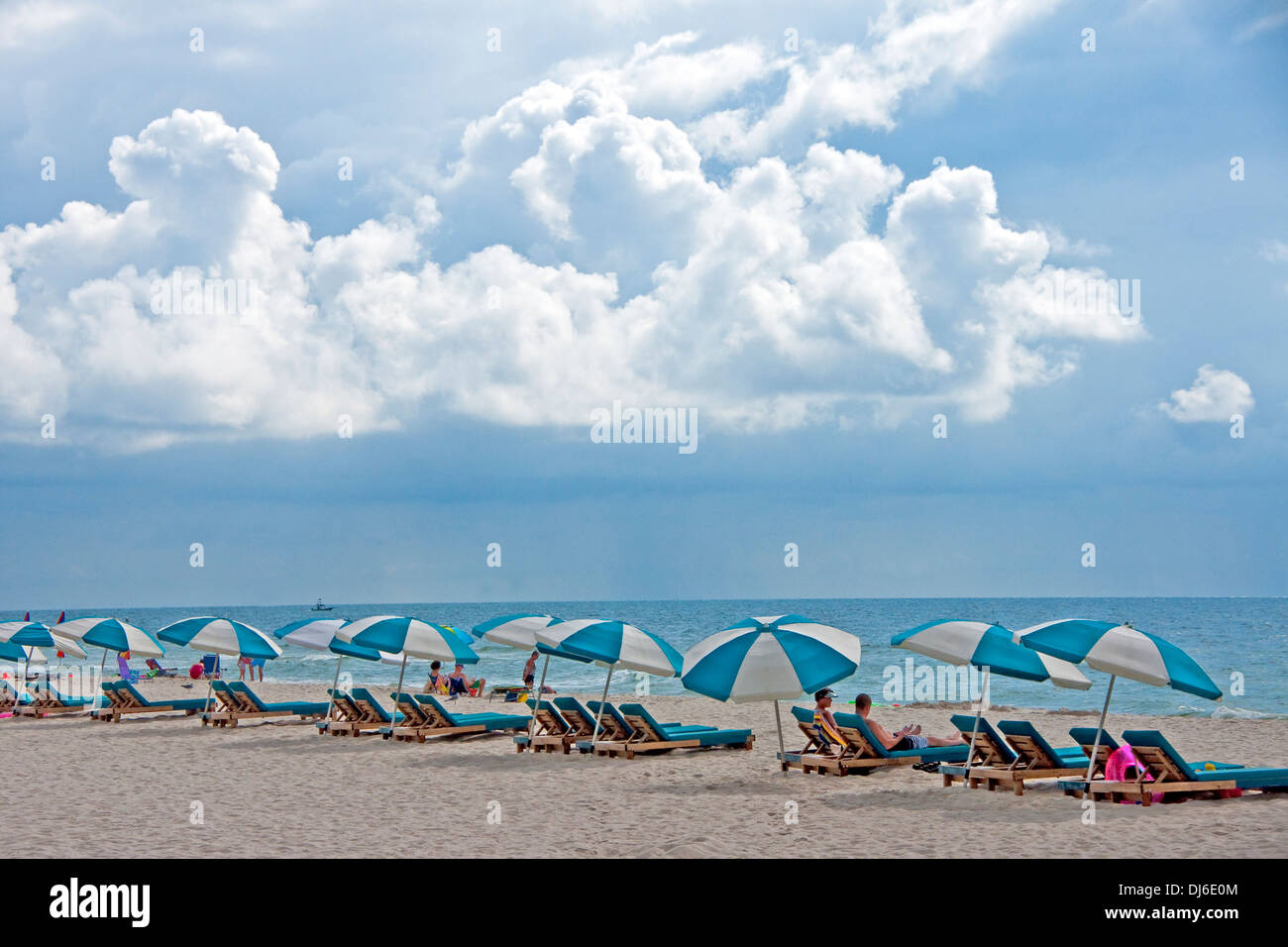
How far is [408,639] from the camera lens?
15.5 meters

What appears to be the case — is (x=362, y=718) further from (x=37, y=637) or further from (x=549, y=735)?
(x=37, y=637)

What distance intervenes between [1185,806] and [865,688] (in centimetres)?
2932

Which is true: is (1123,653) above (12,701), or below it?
above

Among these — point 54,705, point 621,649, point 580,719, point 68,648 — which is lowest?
point 54,705

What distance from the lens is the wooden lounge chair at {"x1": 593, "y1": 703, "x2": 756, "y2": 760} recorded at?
46.8 ft

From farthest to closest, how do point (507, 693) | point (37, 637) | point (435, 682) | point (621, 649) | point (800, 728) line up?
point (507, 693), point (435, 682), point (37, 637), point (800, 728), point (621, 649)

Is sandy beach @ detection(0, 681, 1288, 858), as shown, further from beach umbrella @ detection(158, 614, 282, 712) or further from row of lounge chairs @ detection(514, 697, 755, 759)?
beach umbrella @ detection(158, 614, 282, 712)

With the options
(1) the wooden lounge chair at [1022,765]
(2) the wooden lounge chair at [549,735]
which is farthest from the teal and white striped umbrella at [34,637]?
(1) the wooden lounge chair at [1022,765]

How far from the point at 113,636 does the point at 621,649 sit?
10348mm

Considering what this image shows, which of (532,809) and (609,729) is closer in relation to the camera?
(532,809)

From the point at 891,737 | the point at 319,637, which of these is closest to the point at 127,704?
the point at 319,637

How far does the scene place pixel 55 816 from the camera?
1019 cm
